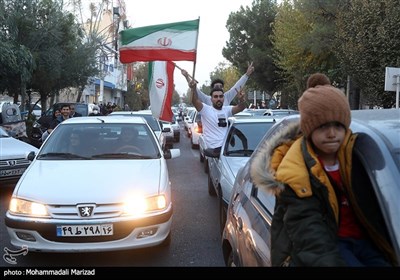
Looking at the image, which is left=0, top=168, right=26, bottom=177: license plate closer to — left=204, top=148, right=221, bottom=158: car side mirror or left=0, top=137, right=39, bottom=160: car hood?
left=0, top=137, right=39, bottom=160: car hood

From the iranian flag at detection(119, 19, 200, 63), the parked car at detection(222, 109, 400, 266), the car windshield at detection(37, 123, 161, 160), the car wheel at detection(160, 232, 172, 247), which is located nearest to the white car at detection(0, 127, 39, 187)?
the car windshield at detection(37, 123, 161, 160)

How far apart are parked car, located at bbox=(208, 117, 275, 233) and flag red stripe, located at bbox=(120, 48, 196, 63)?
1.60 meters

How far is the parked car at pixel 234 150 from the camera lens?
18.7 feet

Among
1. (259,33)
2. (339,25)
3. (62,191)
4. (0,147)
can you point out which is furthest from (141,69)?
(62,191)

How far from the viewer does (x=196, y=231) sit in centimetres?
597

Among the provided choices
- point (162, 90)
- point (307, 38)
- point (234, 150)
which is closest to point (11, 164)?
point (162, 90)

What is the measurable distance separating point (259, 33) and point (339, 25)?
1841 cm

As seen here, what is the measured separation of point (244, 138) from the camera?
682 centimetres

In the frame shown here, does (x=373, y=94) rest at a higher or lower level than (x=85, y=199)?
higher

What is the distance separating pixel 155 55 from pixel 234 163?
3285 millimetres

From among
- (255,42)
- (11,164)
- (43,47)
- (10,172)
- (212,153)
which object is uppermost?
(255,42)

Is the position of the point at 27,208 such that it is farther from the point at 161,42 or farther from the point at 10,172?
the point at 161,42

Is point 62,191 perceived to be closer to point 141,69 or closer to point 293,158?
point 293,158

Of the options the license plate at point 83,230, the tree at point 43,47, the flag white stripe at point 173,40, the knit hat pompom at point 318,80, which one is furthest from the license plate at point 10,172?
the tree at point 43,47
